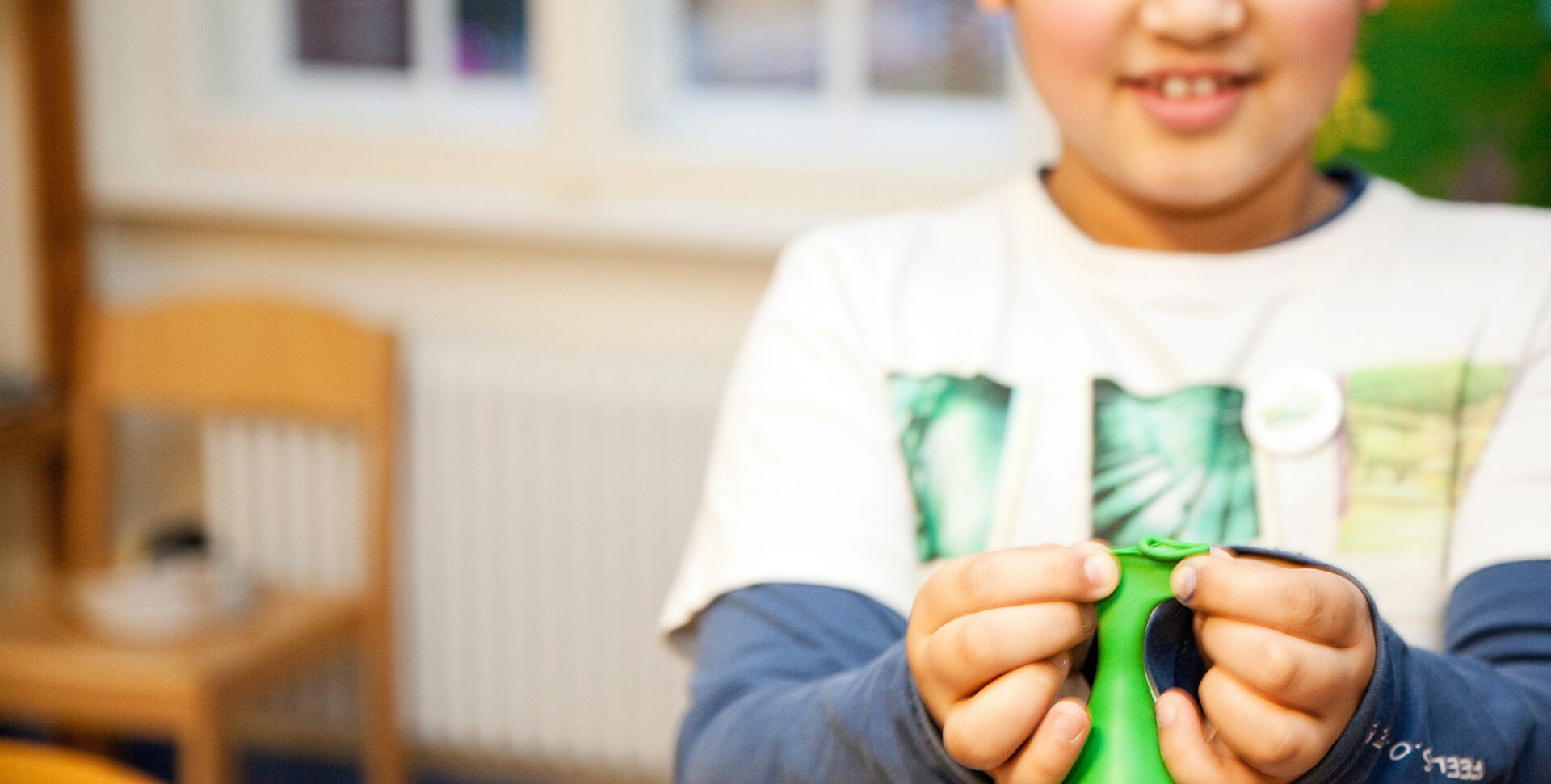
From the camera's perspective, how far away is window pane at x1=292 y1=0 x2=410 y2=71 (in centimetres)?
232

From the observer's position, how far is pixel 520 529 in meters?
2.09

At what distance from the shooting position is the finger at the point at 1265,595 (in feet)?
1.55

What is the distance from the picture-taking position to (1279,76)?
72 centimetres

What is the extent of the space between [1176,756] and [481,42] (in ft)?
6.64

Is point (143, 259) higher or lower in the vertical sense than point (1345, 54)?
lower

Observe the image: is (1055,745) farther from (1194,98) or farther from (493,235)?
(493,235)

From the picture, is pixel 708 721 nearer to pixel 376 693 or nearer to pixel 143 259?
pixel 376 693

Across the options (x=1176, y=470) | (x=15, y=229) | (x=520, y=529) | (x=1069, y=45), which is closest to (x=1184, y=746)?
(x=1176, y=470)

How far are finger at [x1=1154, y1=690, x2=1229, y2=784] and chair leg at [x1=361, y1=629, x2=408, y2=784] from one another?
1710 millimetres

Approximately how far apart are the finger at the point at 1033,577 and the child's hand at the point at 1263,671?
1.0 inches

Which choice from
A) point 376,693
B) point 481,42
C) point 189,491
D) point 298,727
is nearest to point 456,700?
point 376,693

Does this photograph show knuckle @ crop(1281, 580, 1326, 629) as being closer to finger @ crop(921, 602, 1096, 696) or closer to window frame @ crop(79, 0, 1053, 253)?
finger @ crop(921, 602, 1096, 696)

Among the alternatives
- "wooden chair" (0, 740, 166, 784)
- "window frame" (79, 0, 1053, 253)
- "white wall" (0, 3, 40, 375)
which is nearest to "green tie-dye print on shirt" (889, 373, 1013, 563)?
"wooden chair" (0, 740, 166, 784)

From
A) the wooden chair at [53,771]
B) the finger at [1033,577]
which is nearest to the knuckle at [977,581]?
the finger at [1033,577]
